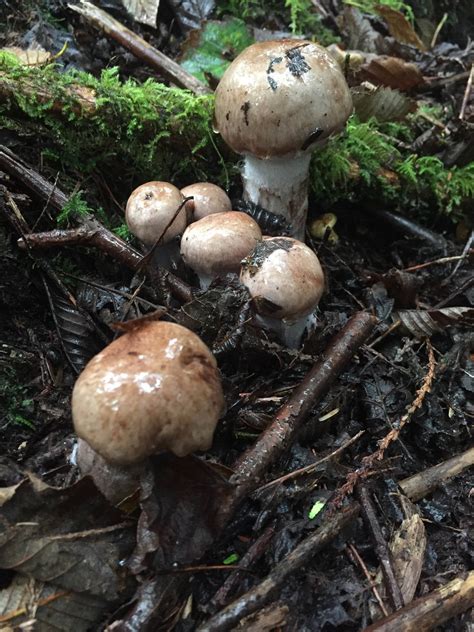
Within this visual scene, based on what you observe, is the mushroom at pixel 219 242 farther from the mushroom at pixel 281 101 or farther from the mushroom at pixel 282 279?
the mushroom at pixel 281 101

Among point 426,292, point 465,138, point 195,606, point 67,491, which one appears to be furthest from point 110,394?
point 465,138

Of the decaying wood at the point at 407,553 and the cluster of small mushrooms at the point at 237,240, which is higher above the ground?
the cluster of small mushrooms at the point at 237,240

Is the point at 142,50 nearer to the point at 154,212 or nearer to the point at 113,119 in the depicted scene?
the point at 113,119

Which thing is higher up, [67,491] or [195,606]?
[67,491]

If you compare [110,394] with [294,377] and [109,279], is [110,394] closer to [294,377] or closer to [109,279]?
[294,377]

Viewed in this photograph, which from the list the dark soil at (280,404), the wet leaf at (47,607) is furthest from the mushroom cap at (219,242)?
the wet leaf at (47,607)

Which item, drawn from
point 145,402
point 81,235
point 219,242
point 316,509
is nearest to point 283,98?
point 219,242

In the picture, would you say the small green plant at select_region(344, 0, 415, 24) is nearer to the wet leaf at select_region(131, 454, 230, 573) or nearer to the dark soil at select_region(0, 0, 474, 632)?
the dark soil at select_region(0, 0, 474, 632)
